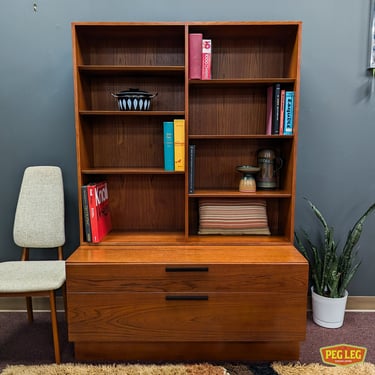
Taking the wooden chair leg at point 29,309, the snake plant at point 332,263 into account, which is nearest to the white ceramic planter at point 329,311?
the snake plant at point 332,263

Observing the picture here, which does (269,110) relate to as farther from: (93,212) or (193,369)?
(193,369)

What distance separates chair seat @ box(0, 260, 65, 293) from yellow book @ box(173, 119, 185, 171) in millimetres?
863

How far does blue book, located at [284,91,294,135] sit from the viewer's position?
75.1 inches

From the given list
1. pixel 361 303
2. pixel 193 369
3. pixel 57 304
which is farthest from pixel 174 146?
pixel 361 303

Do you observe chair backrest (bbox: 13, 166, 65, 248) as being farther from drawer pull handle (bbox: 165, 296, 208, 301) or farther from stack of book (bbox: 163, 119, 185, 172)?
drawer pull handle (bbox: 165, 296, 208, 301)

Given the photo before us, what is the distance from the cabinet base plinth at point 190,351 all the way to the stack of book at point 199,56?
57.6 inches

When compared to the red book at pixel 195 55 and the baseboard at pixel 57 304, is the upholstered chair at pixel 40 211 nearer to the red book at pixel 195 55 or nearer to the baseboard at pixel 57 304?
the baseboard at pixel 57 304

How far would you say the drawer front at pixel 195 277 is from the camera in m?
1.68

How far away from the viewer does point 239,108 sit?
214 cm

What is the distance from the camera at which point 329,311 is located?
6.88 feet

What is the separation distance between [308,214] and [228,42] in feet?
3.99

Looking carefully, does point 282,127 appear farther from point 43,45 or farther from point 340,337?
point 43,45

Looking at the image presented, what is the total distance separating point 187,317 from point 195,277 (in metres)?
0.21

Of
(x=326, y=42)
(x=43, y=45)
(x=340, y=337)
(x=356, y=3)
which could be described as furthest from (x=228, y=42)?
(x=340, y=337)
